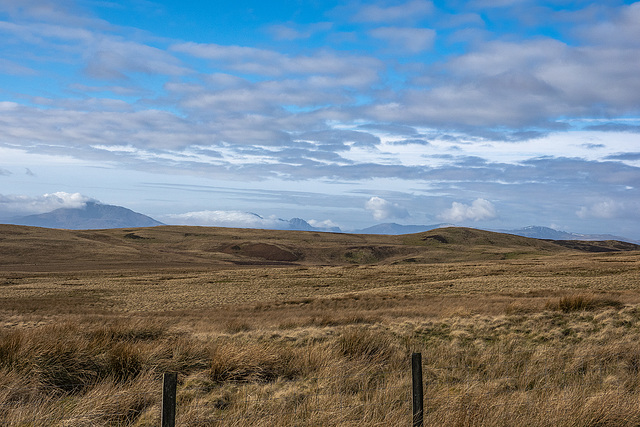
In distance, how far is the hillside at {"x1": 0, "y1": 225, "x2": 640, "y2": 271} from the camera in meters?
105

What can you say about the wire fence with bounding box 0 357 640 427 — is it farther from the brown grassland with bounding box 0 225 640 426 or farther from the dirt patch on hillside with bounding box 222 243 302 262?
the dirt patch on hillside with bounding box 222 243 302 262

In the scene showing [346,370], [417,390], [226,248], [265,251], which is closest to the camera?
[417,390]

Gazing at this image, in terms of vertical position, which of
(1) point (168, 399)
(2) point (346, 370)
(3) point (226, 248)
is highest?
(1) point (168, 399)

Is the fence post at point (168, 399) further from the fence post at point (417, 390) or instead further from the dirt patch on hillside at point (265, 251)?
the dirt patch on hillside at point (265, 251)

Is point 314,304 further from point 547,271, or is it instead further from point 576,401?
point 547,271

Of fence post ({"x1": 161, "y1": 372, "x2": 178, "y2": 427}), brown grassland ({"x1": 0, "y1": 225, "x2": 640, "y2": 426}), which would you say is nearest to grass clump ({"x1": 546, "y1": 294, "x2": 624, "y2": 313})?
brown grassland ({"x1": 0, "y1": 225, "x2": 640, "y2": 426})

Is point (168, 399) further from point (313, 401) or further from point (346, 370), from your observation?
point (346, 370)

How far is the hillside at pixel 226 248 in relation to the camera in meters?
105

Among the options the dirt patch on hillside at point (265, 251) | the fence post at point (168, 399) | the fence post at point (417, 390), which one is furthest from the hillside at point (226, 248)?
the fence post at point (417, 390)

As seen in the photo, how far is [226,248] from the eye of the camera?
14050cm

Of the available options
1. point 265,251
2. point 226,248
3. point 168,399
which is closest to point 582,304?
point 168,399

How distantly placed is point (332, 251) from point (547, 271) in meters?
87.4

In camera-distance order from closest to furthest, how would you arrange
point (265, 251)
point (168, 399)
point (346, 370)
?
1. point (168, 399)
2. point (346, 370)
3. point (265, 251)

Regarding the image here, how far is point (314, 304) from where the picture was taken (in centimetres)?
3362
